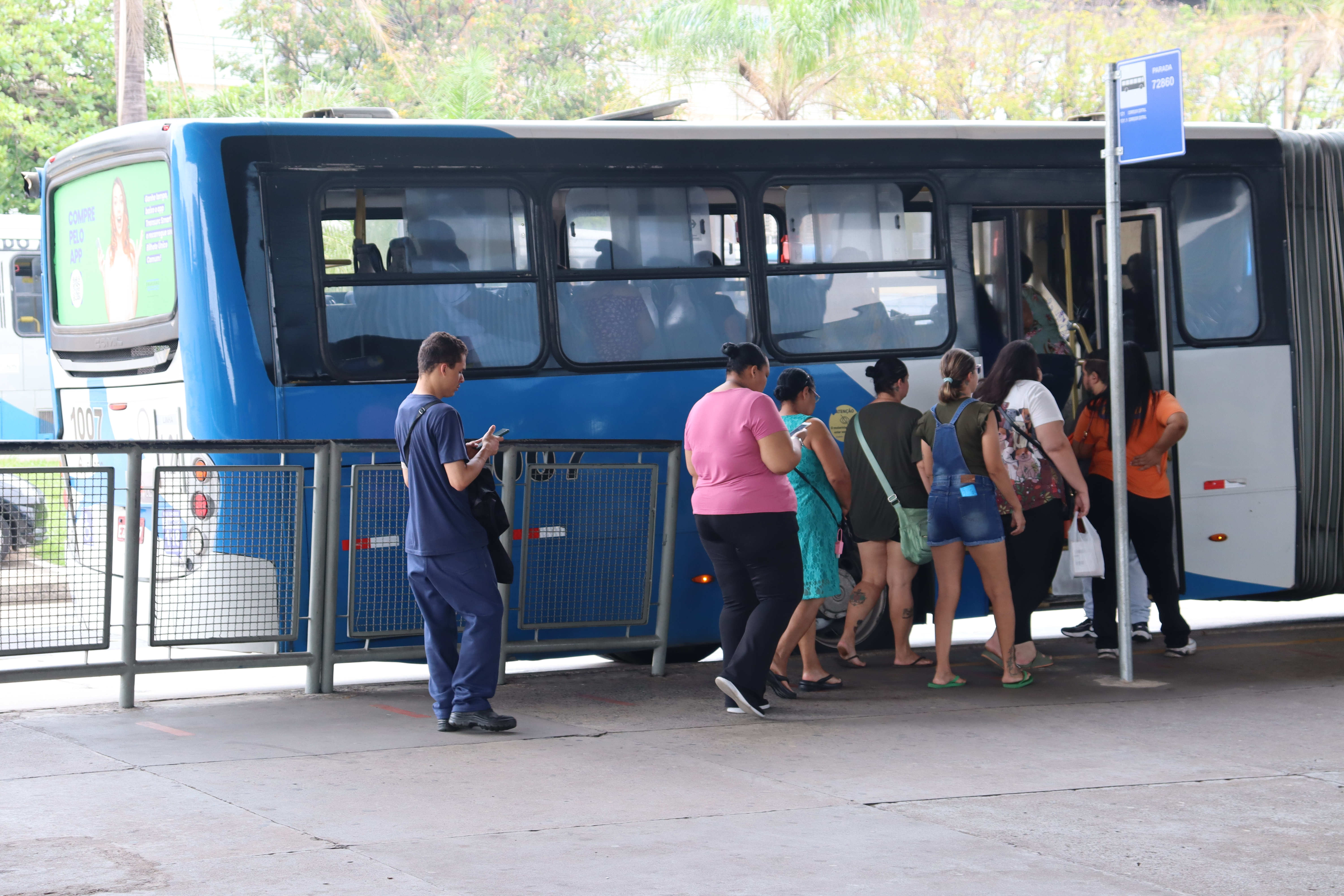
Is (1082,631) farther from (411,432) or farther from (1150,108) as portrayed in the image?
(411,432)

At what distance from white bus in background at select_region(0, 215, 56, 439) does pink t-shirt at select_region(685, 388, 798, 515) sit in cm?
1173

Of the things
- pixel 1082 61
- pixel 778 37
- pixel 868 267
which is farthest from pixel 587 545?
pixel 1082 61

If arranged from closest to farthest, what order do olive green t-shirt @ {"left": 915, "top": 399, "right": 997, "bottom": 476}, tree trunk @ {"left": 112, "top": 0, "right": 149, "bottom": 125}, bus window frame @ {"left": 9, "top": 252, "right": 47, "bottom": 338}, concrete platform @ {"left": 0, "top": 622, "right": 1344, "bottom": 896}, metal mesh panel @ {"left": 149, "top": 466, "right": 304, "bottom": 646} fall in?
1. concrete platform @ {"left": 0, "top": 622, "right": 1344, "bottom": 896}
2. metal mesh panel @ {"left": 149, "top": 466, "right": 304, "bottom": 646}
3. olive green t-shirt @ {"left": 915, "top": 399, "right": 997, "bottom": 476}
4. bus window frame @ {"left": 9, "top": 252, "right": 47, "bottom": 338}
5. tree trunk @ {"left": 112, "top": 0, "right": 149, "bottom": 125}

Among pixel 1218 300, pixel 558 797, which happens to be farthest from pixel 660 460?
pixel 1218 300

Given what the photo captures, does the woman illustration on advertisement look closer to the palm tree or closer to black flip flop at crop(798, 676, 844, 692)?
black flip flop at crop(798, 676, 844, 692)

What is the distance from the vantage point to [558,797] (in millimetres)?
6137

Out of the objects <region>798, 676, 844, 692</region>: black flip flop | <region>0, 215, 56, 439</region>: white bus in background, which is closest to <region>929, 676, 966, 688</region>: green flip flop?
<region>798, 676, 844, 692</region>: black flip flop

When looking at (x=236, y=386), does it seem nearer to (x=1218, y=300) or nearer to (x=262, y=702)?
(x=262, y=702)

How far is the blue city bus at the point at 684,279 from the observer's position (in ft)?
26.8

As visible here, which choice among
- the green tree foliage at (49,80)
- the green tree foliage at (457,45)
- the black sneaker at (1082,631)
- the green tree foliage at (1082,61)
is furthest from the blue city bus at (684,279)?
the green tree foliage at (457,45)

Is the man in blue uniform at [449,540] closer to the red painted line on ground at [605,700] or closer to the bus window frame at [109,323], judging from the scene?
the red painted line on ground at [605,700]

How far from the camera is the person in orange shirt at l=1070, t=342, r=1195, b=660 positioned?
30.5ft

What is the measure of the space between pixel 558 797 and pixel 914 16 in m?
23.7

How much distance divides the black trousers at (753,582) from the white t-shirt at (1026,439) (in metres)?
1.50
